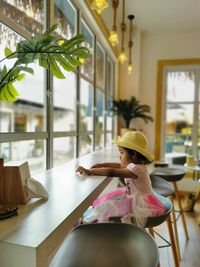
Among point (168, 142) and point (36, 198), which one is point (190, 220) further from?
point (36, 198)

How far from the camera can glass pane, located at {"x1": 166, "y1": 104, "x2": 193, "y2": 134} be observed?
178 inches

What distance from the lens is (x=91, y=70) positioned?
118 inches

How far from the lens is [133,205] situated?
134 centimetres

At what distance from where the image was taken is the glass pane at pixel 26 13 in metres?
1.36

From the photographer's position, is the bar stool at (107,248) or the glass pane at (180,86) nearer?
the bar stool at (107,248)

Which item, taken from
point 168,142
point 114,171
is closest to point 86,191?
point 114,171

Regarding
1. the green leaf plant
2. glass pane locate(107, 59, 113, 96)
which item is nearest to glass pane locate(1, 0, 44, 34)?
the green leaf plant

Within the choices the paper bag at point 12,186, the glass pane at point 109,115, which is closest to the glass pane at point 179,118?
the glass pane at point 109,115

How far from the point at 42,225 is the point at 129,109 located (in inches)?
141

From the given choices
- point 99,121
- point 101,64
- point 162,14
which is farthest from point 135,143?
point 162,14

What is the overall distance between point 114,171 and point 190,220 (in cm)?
232

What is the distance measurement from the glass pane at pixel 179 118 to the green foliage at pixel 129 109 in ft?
1.80

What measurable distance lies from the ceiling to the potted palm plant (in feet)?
4.28

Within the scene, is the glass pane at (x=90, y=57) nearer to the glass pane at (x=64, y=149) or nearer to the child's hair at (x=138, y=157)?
the glass pane at (x=64, y=149)
